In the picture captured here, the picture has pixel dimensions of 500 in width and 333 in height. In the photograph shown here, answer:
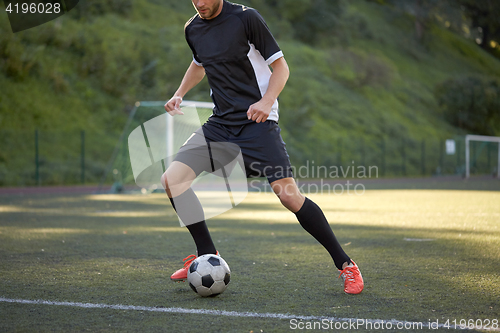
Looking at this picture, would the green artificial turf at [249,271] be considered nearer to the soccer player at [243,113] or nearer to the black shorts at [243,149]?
A: the soccer player at [243,113]

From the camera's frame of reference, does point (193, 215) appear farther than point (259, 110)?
Yes

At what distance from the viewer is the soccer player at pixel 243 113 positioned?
3.52 meters

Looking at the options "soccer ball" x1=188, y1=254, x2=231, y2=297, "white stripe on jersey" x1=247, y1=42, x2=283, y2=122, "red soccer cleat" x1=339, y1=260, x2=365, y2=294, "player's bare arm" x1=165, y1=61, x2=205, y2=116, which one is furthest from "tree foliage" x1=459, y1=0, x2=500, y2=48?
"soccer ball" x1=188, y1=254, x2=231, y2=297

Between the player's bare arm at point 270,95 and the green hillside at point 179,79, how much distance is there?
659 inches

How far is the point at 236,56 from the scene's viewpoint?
11.8 feet

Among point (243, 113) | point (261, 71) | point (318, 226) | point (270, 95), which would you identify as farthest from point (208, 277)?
point (261, 71)

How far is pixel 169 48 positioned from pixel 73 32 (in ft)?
17.5

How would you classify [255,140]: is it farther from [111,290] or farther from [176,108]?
[111,290]

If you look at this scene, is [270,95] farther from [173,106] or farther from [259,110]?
[173,106]

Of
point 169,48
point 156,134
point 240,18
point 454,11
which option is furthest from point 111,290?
point 454,11

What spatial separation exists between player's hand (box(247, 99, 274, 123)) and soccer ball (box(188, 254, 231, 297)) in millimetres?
997

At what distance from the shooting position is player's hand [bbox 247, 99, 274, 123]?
3.44m

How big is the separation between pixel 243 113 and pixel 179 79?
937 inches

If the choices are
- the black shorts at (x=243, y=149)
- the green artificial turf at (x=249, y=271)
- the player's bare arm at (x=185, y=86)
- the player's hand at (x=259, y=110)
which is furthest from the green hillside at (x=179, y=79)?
the player's hand at (x=259, y=110)
